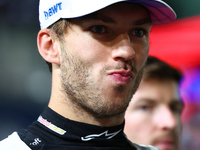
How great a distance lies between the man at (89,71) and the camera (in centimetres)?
129

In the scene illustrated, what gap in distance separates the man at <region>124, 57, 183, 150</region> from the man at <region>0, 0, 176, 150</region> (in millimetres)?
928

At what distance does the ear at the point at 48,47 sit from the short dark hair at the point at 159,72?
1.17m

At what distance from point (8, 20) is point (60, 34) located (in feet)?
8.38

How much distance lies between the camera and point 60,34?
138 centimetres

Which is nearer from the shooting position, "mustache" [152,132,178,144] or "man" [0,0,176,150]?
"man" [0,0,176,150]

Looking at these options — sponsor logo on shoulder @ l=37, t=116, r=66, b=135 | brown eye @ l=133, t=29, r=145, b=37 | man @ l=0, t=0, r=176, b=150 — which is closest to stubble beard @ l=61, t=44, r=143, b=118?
man @ l=0, t=0, r=176, b=150

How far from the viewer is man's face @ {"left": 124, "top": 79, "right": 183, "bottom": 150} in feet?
7.59

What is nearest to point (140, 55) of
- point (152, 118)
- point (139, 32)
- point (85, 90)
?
point (139, 32)

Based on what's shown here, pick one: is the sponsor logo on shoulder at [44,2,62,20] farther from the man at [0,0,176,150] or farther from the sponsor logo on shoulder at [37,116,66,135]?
the sponsor logo on shoulder at [37,116,66,135]

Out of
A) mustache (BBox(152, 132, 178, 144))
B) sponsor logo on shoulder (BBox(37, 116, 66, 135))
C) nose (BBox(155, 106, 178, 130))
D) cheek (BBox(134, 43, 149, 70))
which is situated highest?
cheek (BBox(134, 43, 149, 70))

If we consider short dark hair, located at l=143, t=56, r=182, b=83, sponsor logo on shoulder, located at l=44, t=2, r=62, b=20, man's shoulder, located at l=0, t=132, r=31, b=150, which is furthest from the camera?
short dark hair, located at l=143, t=56, r=182, b=83

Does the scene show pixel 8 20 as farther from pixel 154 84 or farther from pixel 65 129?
pixel 65 129

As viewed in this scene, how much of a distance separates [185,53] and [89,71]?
2.56 m

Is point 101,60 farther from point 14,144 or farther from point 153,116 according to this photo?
point 153,116
